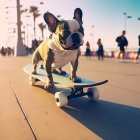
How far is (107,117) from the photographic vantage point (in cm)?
342

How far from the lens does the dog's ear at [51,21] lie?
4.17 meters

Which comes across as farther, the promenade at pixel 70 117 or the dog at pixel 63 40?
the dog at pixel 63 40

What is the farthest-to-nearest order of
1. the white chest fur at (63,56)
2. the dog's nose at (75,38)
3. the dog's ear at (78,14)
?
1. the white chest fur at (63,56)
2. the dog's ear at (78,14)
3. the dog's nose at (75,38)

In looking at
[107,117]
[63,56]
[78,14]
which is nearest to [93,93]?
[63,56]

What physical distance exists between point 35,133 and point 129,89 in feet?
10.0

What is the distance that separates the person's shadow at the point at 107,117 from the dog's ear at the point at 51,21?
1.22 metres

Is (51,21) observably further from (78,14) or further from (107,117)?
(107,117)

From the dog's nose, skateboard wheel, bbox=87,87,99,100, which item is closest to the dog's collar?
the dog's nose

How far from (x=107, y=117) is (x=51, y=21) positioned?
5.74ft

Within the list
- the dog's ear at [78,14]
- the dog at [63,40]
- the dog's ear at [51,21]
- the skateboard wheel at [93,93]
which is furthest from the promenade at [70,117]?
the dog's ear at [78,14]

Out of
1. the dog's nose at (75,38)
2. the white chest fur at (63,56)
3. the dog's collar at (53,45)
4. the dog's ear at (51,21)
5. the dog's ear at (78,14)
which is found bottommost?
the white chest fur at (63,56)

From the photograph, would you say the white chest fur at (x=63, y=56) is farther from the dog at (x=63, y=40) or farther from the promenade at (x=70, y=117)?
the promenade at (x=70, y=117)

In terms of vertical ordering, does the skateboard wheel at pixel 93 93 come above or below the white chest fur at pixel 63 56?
below

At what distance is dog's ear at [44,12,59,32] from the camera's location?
417 cm
